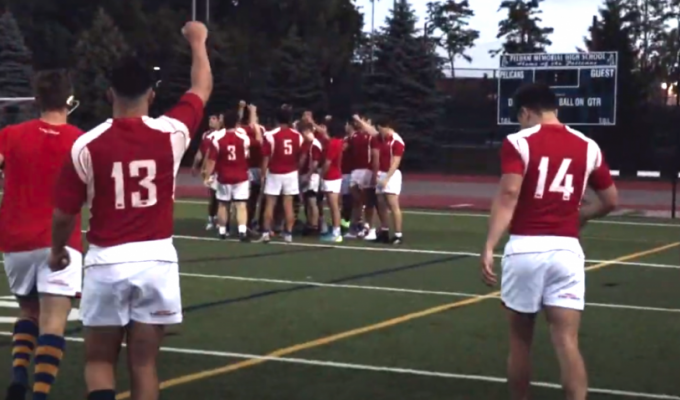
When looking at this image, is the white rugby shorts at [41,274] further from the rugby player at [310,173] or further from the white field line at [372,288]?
the rugby player at [310,173]

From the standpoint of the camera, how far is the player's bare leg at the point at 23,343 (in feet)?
26.2

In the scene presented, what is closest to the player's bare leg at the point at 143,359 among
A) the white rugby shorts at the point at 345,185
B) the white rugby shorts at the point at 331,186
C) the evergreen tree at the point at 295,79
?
the white rugby shorts at the point at 331,186

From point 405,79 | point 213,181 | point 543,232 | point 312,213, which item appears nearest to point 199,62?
point 543,232

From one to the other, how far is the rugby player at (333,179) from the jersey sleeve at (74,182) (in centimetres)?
1456

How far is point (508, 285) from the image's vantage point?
24.0 ft

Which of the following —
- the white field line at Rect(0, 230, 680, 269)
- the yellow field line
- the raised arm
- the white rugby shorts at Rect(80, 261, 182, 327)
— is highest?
the raised arm

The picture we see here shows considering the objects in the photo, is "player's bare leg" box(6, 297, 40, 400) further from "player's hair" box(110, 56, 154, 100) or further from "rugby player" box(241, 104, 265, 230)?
"rugby player" box(241, 104, 265, 230)

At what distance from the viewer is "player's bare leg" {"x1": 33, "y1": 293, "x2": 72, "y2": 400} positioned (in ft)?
24.4

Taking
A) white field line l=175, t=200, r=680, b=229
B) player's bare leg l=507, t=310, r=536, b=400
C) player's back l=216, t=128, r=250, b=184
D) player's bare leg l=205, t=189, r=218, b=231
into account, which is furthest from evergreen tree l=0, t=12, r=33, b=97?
player's bare leg l=507, t=310, r=536, b=400

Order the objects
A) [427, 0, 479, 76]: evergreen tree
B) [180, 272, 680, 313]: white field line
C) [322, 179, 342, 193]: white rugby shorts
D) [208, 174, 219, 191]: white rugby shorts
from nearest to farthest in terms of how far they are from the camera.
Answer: [180, 272, 680, 313]: white field line → [322, 179, 342, 193]: white rugby shorts → [208, 174, 219, 191]: white rugby shorts → [427, 0, 479, 76]: evergreen tree

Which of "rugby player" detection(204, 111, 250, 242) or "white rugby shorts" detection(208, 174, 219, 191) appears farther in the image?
"white rugby shorts" detection(208, 174, 219, 191)

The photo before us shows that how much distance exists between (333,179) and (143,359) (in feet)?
49.0

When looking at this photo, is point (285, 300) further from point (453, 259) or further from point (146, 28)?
point (146, 28)

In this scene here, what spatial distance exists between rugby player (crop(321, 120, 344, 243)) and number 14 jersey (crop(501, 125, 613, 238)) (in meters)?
13.4
